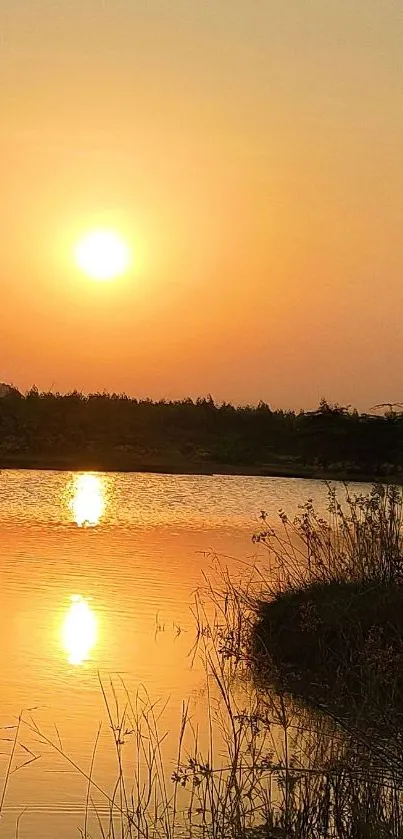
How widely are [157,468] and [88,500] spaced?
14.6 meters

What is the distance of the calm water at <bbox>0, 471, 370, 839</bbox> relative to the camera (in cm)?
573

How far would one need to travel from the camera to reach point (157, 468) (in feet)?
129

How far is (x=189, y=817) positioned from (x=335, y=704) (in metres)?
1.92

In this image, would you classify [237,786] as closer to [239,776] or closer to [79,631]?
[239,776]

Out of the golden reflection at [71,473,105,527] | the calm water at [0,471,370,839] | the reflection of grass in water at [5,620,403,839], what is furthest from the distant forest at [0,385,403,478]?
the reflection of grass in water at [5,620,403,839]

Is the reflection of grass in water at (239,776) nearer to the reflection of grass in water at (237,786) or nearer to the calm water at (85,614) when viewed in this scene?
the reflection of grass in water at (237,786)

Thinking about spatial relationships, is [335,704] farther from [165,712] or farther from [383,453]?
[383,453]

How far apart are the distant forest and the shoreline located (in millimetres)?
50

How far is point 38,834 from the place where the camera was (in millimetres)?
4789

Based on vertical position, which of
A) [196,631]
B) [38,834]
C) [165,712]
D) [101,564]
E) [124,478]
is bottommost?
[38,834]


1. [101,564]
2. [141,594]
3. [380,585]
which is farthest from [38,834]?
[101,564]

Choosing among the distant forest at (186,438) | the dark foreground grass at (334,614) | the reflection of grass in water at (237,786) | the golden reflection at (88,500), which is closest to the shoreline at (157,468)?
the distant forest at (186,438)

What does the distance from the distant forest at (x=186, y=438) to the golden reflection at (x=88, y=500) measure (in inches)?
281

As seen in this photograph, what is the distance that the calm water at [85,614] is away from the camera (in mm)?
5727
